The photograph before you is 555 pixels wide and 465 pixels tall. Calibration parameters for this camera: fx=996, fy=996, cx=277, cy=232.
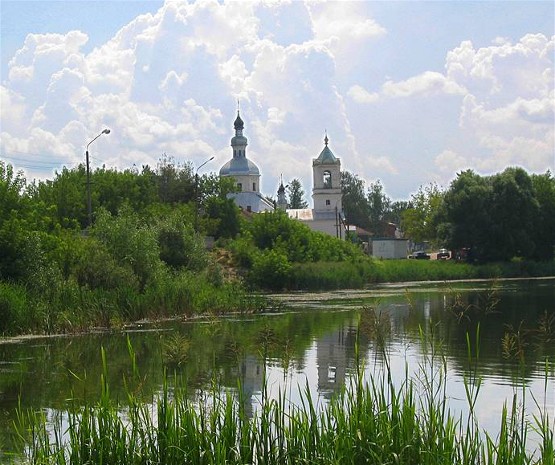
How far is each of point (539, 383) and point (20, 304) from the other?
18.1 m

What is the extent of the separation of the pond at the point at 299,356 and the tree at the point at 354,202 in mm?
145049

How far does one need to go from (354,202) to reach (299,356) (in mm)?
165193

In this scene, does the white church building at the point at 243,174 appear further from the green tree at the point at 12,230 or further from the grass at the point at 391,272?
the green tree at the point at 12,230

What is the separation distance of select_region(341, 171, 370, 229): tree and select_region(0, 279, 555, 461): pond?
476 ft

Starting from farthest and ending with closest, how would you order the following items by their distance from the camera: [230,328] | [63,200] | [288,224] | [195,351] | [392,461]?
[288,224] → [63,200] → [230,328] → [195,351] → [392,461]

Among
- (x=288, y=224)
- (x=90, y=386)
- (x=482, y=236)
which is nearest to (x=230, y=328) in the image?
(x=90, y=386)

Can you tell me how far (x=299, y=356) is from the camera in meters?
28.2

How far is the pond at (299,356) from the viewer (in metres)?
13.1

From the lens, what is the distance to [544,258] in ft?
312

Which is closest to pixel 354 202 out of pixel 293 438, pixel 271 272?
pixel 271 272

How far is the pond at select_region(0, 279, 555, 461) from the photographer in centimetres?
1305

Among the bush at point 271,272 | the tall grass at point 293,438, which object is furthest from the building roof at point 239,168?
the tall grass at point 293,438

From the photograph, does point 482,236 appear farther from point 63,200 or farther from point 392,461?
point 392,461

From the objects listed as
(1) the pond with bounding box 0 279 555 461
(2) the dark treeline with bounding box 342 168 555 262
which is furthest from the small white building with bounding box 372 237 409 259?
(1) the pond with bounding box 0 279 555 461
